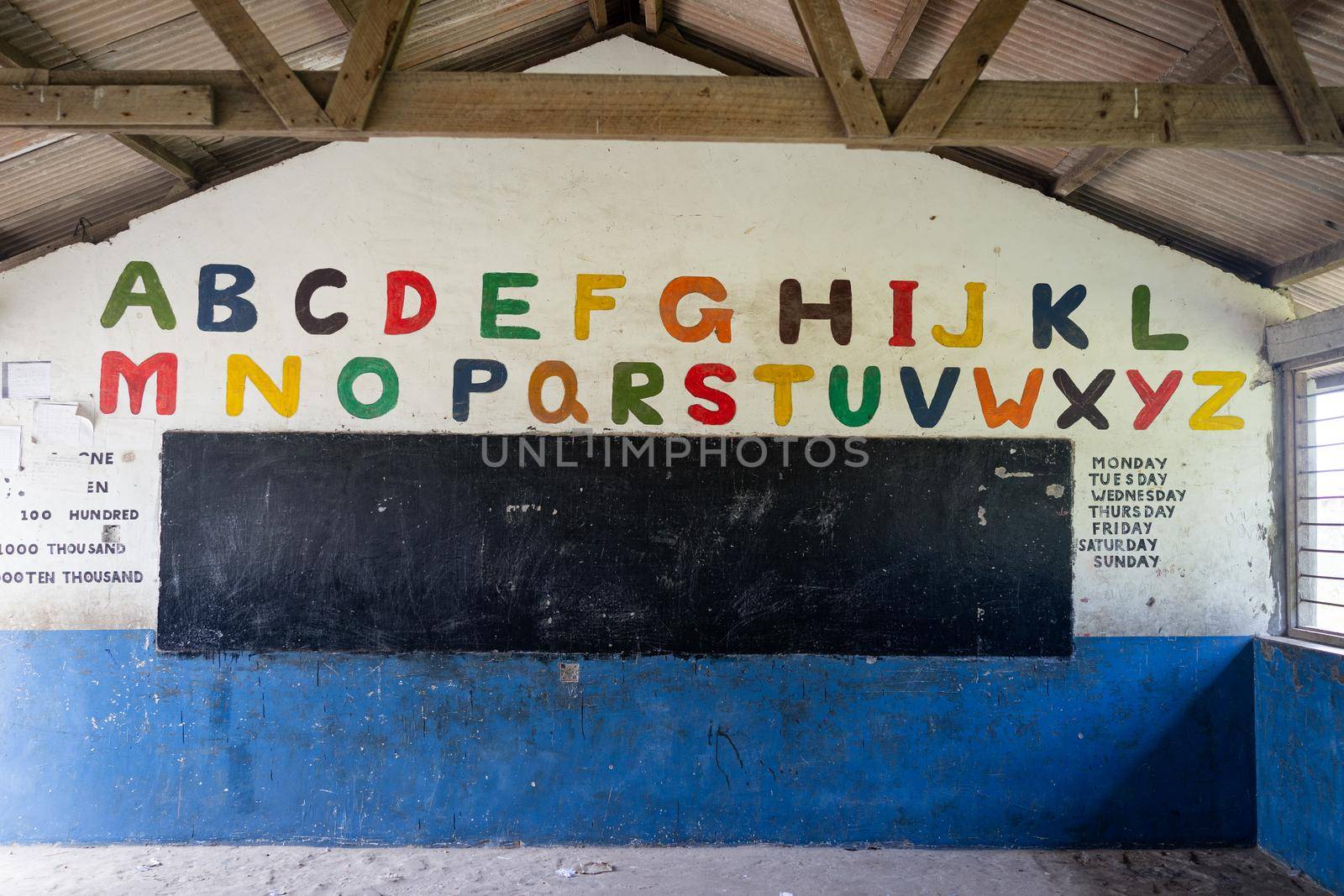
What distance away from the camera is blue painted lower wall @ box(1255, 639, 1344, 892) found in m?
3.58

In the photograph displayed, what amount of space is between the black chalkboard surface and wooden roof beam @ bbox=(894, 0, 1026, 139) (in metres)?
1.81

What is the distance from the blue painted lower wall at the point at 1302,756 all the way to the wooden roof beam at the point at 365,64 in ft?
14.1

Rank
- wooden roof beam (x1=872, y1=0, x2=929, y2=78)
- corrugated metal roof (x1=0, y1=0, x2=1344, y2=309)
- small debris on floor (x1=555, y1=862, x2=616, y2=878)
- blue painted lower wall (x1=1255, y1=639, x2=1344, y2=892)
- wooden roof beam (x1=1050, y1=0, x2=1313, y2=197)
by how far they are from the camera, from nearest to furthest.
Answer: wooden roof beam (x1=1050, y1=0, x2=1313, y2=197) → corrugated metal roof (x1=0, y1=0, x2=1344, y2=309) → wooden roof beam (x1=872, y1=0, x2=929, y2=78) → blue painted lower wall (x1=1255, y1=639, x2=1344, y2=892) → small debris on floor (x1=555, y1=862, x2=616, y2=878)

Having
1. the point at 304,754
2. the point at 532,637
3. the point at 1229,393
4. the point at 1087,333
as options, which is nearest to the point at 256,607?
the point at 304,754

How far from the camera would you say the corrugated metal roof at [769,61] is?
3049mm

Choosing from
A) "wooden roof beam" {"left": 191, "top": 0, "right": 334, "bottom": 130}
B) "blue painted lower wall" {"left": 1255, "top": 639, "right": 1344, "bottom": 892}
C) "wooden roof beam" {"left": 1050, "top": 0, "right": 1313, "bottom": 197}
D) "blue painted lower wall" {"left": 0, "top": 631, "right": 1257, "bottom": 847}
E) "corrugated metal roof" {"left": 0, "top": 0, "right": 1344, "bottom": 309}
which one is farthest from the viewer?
"blue painted lower wall" {"left": 0, "top": 631, "right": 1257, "bottom": 847}

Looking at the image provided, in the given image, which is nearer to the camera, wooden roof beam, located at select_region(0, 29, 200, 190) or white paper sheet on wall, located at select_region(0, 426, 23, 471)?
wooden roof beam, located at select_region(0, 29, 200, 190)

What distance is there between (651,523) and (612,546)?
0.70 ft

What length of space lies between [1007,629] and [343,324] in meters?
3.48

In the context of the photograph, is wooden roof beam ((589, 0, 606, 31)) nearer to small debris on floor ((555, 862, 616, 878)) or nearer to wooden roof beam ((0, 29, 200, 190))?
wooden roof beam ((0, 29, 200, 190))

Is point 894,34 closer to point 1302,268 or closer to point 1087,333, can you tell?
point 1087,333

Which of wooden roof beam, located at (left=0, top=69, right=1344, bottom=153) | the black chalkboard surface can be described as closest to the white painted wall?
the black chalkboard surface

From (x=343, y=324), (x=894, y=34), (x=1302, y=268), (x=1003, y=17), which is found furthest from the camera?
(x=343, y=324)

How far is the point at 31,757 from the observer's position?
13.0ft
